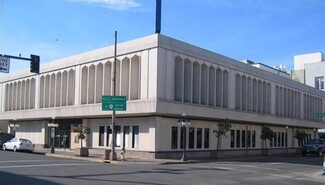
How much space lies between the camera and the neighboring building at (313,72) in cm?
8319

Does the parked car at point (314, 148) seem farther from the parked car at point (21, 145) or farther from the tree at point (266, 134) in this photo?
the parked car at point (21, 145)

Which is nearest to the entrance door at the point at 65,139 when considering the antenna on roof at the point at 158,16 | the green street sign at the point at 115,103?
the green street sign at the point at 115,103

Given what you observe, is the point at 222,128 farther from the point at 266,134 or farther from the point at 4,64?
the point at 4,64

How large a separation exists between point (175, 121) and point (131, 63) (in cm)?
618

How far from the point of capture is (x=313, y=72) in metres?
84.2

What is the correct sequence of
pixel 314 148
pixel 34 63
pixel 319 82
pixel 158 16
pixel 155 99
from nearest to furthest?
pixel 34 63 → pixel 155 99 → pixel 158 16 → pixel 314 148 → pixel 319 82

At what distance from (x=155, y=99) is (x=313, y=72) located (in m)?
57.3

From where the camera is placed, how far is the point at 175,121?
38.3 m

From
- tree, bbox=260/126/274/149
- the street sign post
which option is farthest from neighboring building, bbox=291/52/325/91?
the street sign post

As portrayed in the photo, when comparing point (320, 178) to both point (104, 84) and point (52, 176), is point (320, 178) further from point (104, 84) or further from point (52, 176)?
point (104, 84)

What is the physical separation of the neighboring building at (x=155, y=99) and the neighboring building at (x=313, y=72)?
27.5 metres

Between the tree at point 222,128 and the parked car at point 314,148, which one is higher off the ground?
the tree at point 222,128

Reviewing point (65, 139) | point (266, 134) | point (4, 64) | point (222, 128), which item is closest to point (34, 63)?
point (4, 64)

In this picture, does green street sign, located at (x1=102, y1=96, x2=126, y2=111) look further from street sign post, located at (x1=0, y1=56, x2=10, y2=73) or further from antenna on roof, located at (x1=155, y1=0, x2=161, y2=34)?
antenna on roof, located at (x1=155, y1=0, x2=161, y2=34)
